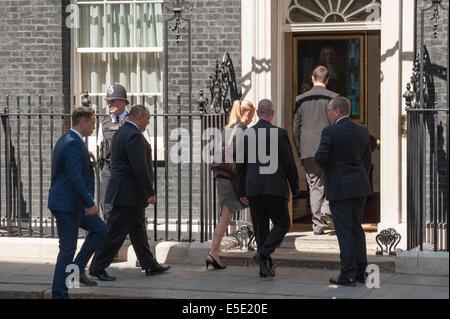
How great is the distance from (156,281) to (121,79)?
155 inches

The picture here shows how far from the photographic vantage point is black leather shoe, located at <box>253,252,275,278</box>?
30.8 feet

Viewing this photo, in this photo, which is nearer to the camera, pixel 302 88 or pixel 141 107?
pixel 141 107

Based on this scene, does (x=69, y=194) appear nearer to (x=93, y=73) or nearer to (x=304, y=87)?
(x=93, y=73)

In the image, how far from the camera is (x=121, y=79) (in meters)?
12.6

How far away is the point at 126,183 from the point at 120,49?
11.7 feet

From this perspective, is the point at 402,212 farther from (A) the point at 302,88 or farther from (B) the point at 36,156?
(B) the point at 36,156

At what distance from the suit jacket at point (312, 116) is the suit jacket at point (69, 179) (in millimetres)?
3283

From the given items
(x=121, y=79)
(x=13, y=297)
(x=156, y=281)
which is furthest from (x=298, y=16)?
(x=13, y=297)

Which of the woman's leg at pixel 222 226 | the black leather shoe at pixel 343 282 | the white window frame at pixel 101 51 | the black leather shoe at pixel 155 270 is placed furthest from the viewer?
the white window frame at pixel 101 51

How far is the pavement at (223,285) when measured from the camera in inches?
342

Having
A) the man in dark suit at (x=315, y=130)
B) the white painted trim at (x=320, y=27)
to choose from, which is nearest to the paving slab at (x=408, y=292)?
the man in dark suit at (x=315, y=130)

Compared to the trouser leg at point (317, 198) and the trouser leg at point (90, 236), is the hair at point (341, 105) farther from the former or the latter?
the trouser leg at point (90, 236)

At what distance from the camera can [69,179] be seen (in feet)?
28.2

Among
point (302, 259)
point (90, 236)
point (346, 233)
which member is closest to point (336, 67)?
point (302, 259)
